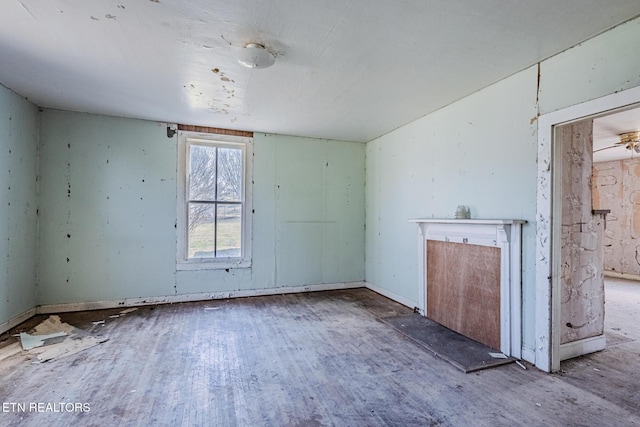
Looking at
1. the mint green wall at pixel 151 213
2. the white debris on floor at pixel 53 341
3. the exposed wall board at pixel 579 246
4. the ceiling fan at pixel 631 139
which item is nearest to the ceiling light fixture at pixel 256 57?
the mint green wall at pixel 151 213

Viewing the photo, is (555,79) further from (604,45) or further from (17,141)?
(17,141)

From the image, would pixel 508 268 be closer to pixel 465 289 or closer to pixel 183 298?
pixel 465 289

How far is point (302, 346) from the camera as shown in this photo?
10.2 feet

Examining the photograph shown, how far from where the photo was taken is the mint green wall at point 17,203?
336 cm

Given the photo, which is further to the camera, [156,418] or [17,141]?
[17,141]

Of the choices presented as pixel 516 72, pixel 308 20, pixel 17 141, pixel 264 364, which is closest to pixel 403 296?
pixel 264 364

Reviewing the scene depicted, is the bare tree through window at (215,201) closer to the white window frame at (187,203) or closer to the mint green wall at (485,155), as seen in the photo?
the white window frame at (187,203)

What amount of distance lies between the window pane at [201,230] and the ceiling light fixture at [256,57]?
106 inches

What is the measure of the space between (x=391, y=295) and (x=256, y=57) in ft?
12.5

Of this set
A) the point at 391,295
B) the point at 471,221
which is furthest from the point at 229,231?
the point at 471,221

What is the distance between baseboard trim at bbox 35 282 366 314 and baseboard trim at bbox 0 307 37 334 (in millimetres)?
115

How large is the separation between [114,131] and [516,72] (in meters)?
4.91

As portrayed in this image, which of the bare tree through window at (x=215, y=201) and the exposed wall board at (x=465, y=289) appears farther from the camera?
the bare tree through window at (x=215, y=201)

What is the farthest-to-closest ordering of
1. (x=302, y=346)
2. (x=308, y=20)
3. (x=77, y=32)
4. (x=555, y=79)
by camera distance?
1. (x=302, y=346)
2. (x=555, y=79)
3. (x=77, y=32)
4. (x=308, y=20)
